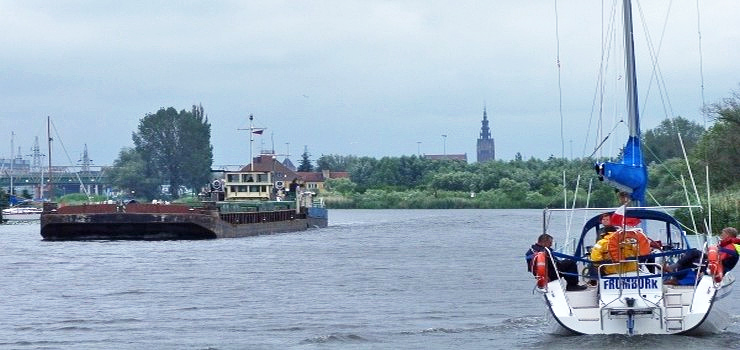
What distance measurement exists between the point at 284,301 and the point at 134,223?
42313 millimetres

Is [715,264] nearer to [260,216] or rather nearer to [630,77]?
[630,77]

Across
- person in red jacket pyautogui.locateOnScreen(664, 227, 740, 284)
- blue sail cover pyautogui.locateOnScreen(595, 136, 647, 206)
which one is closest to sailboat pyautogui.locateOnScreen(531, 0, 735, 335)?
person in red jacket pyautogui.locateOnScreen(664, 227, 740, 284)

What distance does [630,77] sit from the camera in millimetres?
28469

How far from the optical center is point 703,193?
71.6 meters

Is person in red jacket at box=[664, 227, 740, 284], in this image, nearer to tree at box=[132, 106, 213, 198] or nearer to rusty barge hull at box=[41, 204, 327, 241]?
rusty barge hull at box=[41, 204, 327, 241]

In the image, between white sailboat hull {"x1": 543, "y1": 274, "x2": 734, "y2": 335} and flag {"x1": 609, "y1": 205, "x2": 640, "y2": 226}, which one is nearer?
white sailboat hull {"x1": 543, "y1": 274, "x2": 734, "y2": 335}

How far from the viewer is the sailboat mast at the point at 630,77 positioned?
28.3m

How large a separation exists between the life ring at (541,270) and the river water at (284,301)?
1.13 meters

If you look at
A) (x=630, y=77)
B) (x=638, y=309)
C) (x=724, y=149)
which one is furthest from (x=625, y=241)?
(x=724, y=149)

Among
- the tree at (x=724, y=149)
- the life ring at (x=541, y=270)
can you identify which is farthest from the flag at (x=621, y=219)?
the tree at (x=724, y=149)

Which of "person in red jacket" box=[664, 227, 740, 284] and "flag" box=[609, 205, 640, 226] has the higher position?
"flag" box=[609, 205, 640, 226]

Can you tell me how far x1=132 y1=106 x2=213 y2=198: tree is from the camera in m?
190

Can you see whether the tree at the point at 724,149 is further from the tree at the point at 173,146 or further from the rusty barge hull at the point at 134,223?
the tree at the point at 173,146

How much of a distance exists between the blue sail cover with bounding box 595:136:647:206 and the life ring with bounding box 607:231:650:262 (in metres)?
2.49
